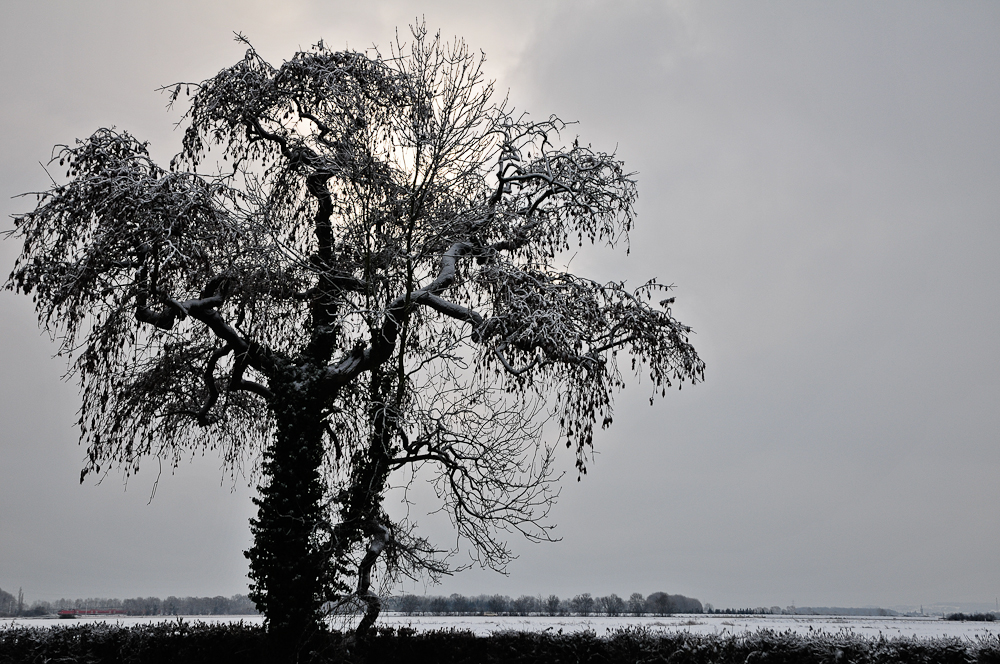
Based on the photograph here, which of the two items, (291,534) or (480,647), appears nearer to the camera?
(291,534)

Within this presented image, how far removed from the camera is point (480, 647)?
1089cm

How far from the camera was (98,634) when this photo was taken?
12203 mm

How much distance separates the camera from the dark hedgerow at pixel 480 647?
32.4 feet

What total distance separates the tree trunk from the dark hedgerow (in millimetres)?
411

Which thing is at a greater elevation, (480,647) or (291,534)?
(291,534)

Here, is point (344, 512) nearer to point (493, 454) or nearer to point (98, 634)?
point (493, 454)

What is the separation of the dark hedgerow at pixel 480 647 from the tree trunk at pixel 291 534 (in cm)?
41

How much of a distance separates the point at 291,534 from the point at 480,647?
3.42 meters

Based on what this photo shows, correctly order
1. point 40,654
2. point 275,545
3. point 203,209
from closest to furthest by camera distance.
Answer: point 203,209 → point 275,545 → point 40,654

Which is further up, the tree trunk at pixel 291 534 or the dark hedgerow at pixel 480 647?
the tree trunk at pixel 291 534

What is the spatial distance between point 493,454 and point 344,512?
8.52ft

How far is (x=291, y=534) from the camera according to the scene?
10.4 meters

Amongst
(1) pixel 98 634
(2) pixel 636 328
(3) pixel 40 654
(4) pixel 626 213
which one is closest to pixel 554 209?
(4) pixel 626 213

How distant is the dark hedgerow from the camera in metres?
9.87
